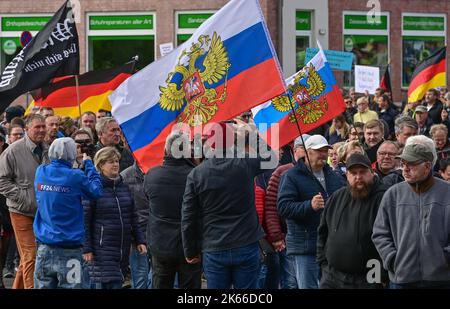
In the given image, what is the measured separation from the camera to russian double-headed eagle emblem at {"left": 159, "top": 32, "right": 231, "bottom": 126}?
1009 cm

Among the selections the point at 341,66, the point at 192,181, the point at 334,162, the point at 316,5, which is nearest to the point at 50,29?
A: the point at 334,162

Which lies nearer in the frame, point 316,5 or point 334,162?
point 334,162

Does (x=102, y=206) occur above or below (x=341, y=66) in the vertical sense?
below

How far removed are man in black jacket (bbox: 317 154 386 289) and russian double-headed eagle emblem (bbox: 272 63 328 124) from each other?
297cm

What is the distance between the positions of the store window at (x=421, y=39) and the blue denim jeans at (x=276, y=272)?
22852 mm

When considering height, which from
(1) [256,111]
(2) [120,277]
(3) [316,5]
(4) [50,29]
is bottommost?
(2) [120,277]

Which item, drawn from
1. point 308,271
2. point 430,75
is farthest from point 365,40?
point 308,271

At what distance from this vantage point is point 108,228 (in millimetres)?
10641

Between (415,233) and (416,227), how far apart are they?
1.7 inches
